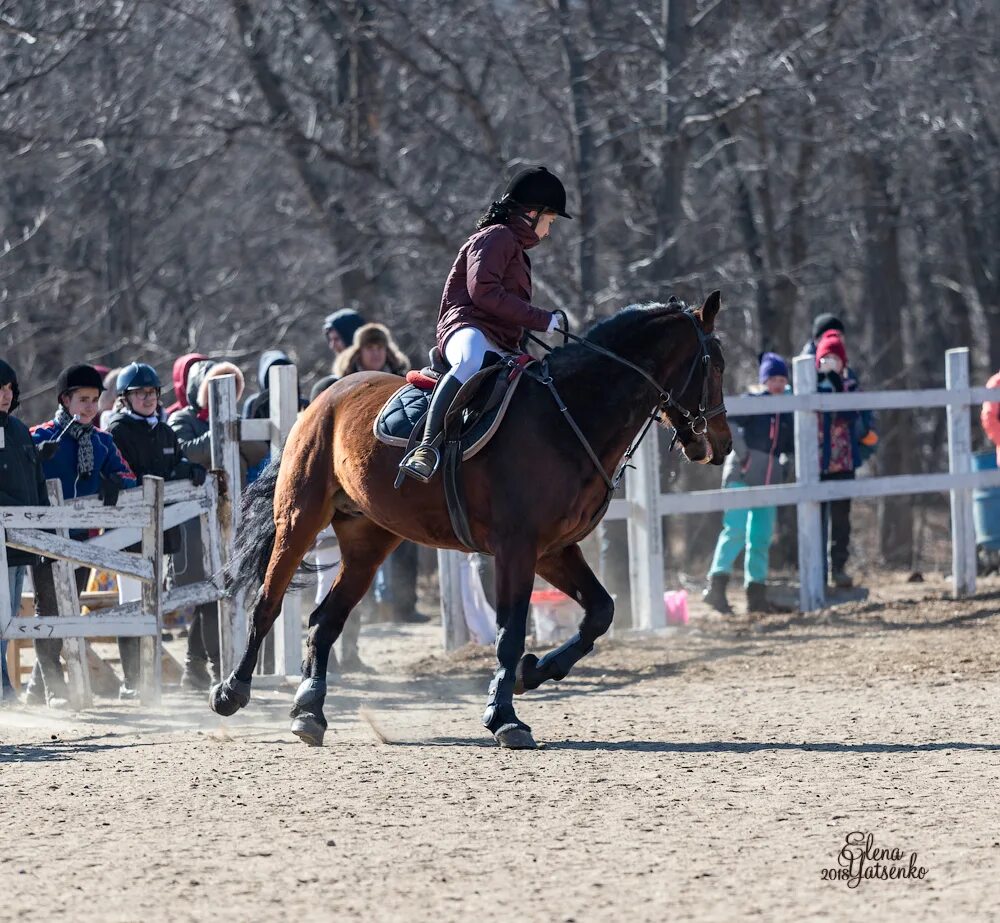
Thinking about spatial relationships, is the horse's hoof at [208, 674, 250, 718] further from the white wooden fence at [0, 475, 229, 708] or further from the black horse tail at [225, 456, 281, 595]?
the white wooden fence at [0, 475, 229, 708]

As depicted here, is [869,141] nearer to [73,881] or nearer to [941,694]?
[941,694]

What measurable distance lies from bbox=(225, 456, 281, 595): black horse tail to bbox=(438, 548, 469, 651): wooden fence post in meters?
3.16

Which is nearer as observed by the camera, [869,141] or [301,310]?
[869,141]

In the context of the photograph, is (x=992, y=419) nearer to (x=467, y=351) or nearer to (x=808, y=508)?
(x=808, y=508)

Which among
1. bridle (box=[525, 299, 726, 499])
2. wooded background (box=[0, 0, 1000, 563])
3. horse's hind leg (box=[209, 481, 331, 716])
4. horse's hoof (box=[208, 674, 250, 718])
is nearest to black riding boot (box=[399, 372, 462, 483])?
bridle (box=[525, 299, 726, 499])

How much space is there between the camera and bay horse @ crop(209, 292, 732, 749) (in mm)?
7656

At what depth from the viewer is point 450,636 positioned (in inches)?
474

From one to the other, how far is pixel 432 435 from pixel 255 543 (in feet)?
5.08

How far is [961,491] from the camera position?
1420 cm

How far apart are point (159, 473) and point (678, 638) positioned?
425 cm

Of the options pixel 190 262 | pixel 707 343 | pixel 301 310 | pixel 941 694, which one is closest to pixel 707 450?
pixel 707 343

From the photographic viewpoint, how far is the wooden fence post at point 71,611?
9.45 metres

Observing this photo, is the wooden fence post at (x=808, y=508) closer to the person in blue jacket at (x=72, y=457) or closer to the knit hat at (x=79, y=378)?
the person in blue jacket at (x=72, y=457)

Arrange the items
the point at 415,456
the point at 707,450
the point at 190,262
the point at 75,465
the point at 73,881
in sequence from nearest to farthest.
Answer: the point at 73,881
the point at 415,456
the point at 707,450
the point at 75,465
the point at 190,262
